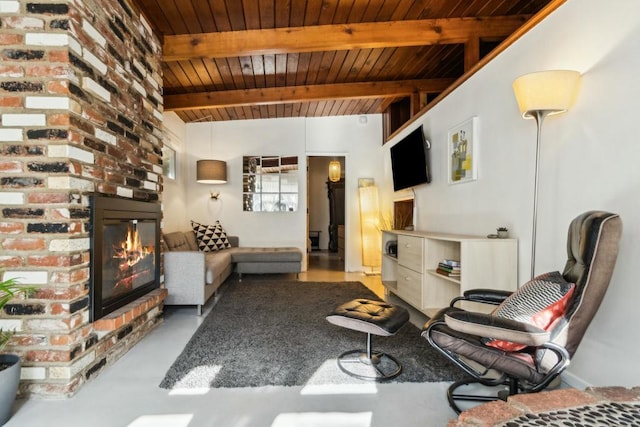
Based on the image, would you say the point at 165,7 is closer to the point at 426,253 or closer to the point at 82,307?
the point at 82,307

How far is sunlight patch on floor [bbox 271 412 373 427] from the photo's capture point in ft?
5.01

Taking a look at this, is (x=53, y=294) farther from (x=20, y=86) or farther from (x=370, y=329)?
(x=370, y=329)

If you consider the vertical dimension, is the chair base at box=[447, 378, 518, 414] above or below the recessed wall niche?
below

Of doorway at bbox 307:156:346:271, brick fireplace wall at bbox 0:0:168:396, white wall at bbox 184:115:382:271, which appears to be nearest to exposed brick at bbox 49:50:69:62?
brick fireplace wall at bbox 0:0:168:396

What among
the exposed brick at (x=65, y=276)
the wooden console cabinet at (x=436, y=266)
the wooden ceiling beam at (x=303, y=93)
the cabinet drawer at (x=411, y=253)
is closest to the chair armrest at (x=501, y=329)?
the wooden console cabinet at (x=436, y=266)

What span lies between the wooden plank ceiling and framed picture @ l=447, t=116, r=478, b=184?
0.68 meters

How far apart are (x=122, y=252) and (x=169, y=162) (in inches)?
123

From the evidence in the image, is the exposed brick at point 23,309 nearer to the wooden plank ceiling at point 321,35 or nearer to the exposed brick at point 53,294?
the exposed brick at point 53,294

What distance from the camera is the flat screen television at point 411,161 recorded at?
3.85 m

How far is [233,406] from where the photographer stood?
1679 mm

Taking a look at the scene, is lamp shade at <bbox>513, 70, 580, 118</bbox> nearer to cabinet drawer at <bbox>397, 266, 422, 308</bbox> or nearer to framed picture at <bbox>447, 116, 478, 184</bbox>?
framed picture at <bbox>447, 116, 478, 184</bbox>

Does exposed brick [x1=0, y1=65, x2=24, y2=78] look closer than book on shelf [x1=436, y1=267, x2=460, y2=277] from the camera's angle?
Yes

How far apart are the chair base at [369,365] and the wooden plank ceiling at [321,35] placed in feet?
9.04

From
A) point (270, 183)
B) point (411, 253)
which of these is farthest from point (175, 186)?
point (411, 253)
